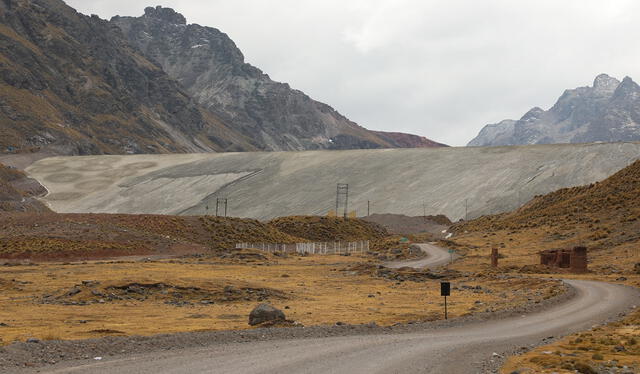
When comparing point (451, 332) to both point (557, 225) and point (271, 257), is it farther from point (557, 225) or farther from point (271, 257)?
point (557, 225)

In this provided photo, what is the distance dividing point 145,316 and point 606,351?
22.5 meters

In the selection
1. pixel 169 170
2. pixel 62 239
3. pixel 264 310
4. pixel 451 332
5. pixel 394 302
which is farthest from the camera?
pixel 169 170

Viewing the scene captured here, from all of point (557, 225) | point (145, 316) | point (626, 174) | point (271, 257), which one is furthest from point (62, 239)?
point (626, 174)

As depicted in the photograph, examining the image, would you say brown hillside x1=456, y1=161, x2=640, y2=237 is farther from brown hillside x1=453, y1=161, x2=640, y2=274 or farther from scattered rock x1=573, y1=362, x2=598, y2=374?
scattered rock x1=573, y1=362, x2=598, y2=374

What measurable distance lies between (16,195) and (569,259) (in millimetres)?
110544

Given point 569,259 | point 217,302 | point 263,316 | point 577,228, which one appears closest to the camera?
point 263,316

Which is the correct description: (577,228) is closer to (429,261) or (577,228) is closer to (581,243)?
(581,243)

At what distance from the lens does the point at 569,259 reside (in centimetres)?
6244

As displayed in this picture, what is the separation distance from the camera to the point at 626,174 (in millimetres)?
97250

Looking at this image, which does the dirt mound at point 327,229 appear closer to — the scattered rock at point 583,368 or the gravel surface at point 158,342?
the gravel surface at point 158,342

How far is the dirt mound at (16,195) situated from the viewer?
125m

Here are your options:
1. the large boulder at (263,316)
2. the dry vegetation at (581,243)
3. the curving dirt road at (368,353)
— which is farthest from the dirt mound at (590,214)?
the large boulder at (263,316)

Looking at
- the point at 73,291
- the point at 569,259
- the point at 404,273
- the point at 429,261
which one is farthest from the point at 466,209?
the point at 73,291

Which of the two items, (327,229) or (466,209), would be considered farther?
(466,209)
